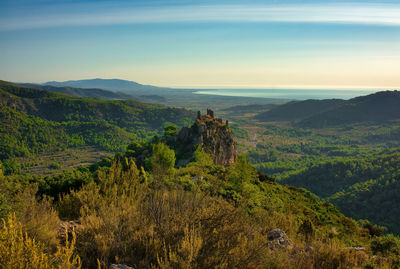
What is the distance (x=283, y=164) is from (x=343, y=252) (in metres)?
130

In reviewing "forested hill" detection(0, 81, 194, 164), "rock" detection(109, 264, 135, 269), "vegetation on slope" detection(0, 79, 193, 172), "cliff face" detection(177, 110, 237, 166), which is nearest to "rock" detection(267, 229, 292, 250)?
"rock" detection(109, 264, 135, 269)

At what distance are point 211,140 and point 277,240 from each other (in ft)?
108

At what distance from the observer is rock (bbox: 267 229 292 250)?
909 cm

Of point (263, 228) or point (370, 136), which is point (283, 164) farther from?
point (263, 228)

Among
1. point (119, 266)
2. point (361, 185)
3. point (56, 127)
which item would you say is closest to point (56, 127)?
point (56, 127)

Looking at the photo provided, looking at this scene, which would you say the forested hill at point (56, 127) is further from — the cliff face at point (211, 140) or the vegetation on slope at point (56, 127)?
the cliff face at point (211, 140)

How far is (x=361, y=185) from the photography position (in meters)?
84.4

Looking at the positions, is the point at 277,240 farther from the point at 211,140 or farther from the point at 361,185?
the point at 361,185

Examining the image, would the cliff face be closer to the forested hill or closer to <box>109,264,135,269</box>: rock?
<box>109,264,135,269</box>: rock

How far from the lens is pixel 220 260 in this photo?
6098mm

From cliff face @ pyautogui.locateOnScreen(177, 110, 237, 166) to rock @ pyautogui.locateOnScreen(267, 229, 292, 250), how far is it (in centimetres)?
2881

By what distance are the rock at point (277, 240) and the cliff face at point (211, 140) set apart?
2881 cm

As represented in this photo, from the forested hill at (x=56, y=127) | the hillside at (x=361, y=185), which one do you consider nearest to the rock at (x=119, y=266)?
the hillside at (x=361, y=185)

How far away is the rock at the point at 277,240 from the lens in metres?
9.09
